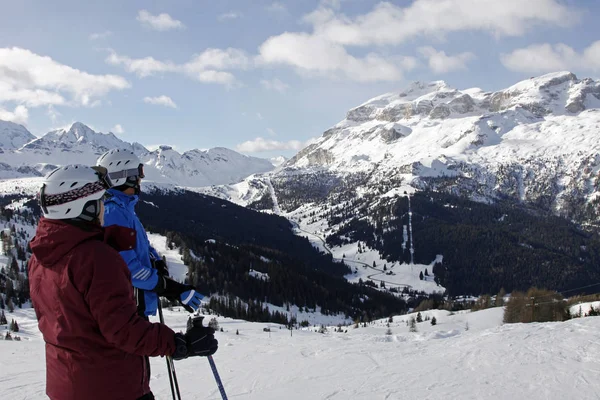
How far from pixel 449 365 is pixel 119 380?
30.5 feet

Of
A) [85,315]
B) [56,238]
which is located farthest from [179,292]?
[56,238]

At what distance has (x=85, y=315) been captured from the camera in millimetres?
3414

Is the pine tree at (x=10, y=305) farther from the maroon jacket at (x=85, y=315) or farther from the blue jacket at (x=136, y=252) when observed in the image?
the maroon jacket at (x=85, y=315)

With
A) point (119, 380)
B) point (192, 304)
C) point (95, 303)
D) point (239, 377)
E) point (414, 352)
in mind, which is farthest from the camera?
point (414, 352)

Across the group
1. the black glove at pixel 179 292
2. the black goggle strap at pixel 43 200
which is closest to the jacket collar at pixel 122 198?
the black glove at pixel 179 292

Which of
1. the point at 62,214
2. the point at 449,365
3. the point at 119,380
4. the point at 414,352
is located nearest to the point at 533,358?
the point at 449,365

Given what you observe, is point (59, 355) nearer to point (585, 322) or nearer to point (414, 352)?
point (414, 352)

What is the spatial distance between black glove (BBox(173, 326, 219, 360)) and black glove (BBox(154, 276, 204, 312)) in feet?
2.56

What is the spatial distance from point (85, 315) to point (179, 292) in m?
1.61

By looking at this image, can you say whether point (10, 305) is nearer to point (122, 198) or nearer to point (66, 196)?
point (122, 198)

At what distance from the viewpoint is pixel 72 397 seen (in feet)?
11.4

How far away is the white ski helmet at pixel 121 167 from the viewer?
6094 mm

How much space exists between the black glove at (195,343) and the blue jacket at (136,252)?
0.98 m

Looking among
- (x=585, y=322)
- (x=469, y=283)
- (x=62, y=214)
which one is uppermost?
(x=62, y=214)
